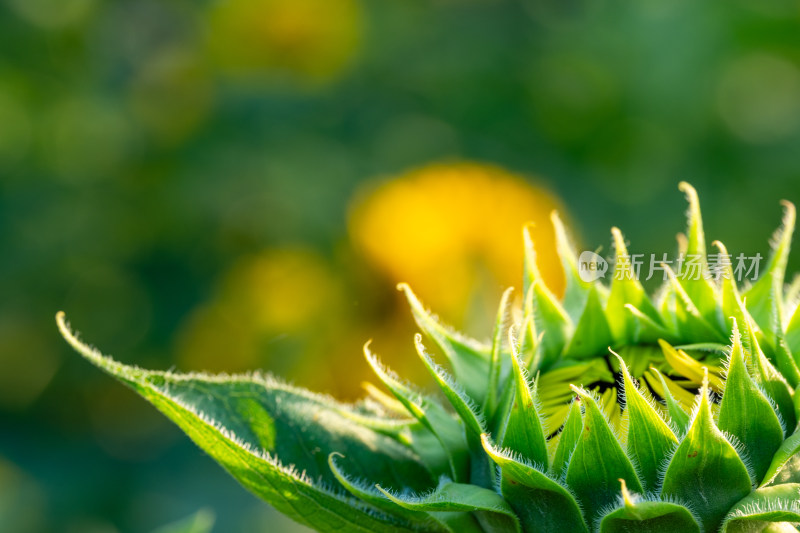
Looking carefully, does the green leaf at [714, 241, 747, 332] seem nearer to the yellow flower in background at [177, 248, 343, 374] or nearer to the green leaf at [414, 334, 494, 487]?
the green leaf at [414, 334, 494, 487]

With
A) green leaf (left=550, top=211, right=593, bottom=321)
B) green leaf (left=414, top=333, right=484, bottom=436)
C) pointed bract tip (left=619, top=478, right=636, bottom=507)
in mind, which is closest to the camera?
pointed bract tip (left=619, top=478, right=636, bottom=507)

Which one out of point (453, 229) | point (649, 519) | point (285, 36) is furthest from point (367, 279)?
point (649, 519)

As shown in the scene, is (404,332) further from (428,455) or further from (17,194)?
(428,455)

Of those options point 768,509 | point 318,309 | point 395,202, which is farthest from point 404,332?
point 768,509

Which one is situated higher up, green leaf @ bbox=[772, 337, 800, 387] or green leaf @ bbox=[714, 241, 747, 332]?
green leaf @ bbox=[714, 241, 747, 332]

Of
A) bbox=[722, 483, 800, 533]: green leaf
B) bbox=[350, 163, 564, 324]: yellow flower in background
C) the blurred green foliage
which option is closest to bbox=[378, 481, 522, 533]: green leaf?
bbox=[722, 483, 800, 533]: green leaf

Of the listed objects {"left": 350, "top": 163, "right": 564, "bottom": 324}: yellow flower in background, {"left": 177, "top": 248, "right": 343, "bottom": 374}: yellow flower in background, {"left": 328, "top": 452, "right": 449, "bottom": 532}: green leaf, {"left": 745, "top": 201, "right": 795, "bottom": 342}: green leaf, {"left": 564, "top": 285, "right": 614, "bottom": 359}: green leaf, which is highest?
{"left": 745, "top": 201, "right": 795, "bottom": 342}: green leaf

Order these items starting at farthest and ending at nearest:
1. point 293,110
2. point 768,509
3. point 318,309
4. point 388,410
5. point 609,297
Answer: point 293,110
point 318,309
point 388,410
point 609,297
point 768,509
